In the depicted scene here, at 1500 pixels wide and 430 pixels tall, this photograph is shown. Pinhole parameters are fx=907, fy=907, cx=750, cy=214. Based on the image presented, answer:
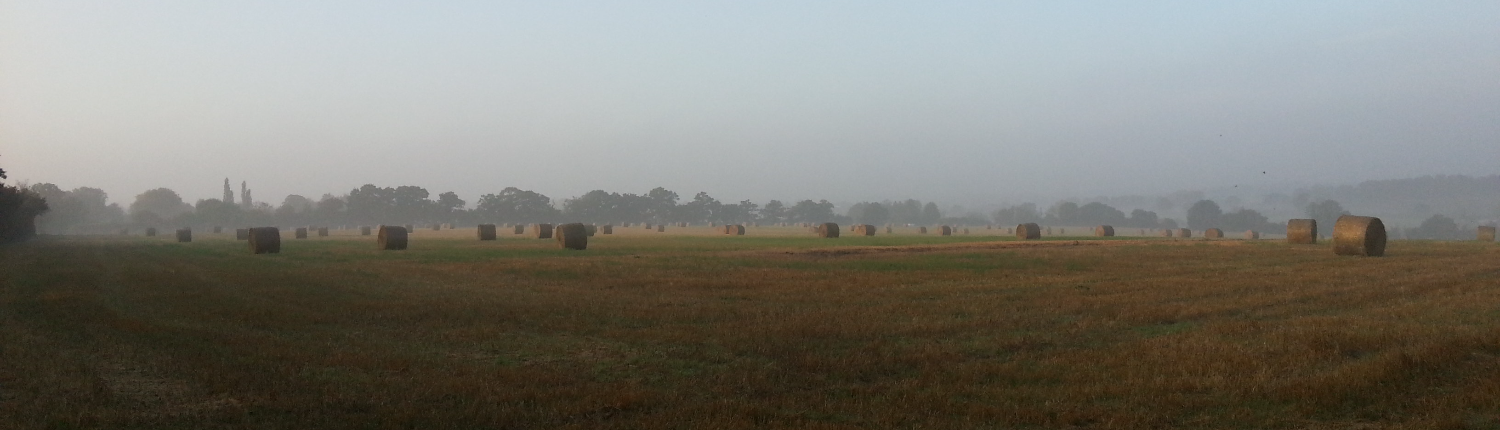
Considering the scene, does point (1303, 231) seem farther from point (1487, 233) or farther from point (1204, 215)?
point (1204, 215)

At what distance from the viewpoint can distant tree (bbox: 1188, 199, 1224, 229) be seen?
520ft

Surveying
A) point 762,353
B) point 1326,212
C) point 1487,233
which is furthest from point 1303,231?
point 1326,212

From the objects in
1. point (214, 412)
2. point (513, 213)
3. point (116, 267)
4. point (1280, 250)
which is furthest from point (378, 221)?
point (214, 412)

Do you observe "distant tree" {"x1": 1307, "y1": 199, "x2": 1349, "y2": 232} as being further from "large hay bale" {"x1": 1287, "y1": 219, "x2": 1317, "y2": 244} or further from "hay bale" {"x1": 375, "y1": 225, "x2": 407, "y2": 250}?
"hay bale" {"x1": 375, "y1": 225, "x2": 407, "y2": 250}

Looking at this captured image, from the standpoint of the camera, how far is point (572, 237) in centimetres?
3953

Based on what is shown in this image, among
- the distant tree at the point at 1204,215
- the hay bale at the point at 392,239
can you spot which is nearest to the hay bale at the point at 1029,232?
the hay bale at the point at 392,239

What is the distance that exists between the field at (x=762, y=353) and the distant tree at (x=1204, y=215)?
497 feet

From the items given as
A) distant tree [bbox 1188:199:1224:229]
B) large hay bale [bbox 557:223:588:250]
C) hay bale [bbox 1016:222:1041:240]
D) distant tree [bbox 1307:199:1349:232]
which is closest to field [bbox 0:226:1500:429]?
large hay bale [bbox 557:223:588:250]

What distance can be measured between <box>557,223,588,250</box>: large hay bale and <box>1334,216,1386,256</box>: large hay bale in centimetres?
2773

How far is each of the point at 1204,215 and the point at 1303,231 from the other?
137008mm

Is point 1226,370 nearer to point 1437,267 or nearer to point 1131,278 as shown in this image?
point 1131,278

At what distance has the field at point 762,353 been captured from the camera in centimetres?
741

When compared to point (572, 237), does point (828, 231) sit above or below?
above

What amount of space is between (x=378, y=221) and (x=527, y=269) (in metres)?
150
